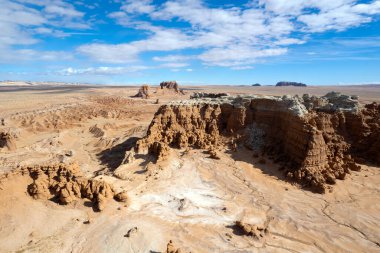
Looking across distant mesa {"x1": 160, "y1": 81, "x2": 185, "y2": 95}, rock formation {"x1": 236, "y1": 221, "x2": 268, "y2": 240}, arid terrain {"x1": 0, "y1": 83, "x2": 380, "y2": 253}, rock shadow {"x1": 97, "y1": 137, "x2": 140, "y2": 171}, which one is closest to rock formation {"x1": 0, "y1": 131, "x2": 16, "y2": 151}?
arid terrain {"x1": 0, "y1": 83, "x2": 380, "y2": 253}

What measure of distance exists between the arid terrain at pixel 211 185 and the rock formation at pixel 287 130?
6 centimetres

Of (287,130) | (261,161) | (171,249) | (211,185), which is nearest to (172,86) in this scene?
(287,130)

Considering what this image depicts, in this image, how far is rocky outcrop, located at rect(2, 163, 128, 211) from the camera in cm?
993

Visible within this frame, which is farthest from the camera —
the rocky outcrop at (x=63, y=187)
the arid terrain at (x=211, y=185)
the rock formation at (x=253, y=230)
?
the rocky outcrop at (x=63, y=187)

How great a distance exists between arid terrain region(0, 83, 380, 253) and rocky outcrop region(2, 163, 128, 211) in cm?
4

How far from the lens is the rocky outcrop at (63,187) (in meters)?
9.93

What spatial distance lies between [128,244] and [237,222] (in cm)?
346

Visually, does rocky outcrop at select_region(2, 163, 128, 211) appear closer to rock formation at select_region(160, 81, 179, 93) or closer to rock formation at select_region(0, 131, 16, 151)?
rock formation at select_region(0, 131, 16, 151)

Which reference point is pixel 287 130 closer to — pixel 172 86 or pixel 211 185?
pixel 211 185

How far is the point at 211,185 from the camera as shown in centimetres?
1271

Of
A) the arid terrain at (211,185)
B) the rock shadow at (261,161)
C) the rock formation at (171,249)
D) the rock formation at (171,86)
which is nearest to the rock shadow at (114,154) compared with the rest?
the arid terrain at (211,185)

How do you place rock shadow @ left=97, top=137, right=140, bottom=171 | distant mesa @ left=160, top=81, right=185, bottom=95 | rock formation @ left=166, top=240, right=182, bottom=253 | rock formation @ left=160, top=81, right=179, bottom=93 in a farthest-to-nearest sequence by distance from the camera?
Answer: rock formation @ left=160, top=81, right=179, bottom=93
distant mesa @ left=160, top=81, right=185, bottom=95
rock shadow @ left=97, top=137, right=140, bottom=171
rock formation @ left=166, top=240, right=182, bottom=253

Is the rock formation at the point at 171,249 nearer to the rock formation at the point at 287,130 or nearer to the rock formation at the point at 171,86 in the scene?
the rock formation at the point at 287,130

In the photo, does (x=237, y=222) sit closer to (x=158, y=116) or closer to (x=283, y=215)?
(x=283, y=215)
